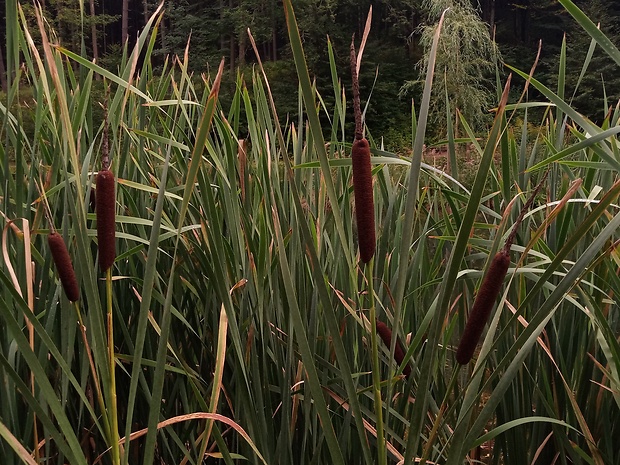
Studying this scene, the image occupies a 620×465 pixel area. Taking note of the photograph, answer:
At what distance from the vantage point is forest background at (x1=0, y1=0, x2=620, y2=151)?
692 inches

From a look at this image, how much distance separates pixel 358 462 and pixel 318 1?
68.9 feet

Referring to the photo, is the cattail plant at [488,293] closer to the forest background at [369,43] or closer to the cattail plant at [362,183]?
the cattail plant at [362,183]

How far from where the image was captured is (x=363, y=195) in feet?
1.60

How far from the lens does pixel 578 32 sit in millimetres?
18953

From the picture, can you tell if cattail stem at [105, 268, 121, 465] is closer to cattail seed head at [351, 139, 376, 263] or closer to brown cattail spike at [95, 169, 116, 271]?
brown cattail spike at [95, 169, 116, 271]

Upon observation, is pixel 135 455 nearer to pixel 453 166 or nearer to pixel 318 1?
pixel 453 166

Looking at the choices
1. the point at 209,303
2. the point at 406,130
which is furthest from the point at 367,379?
the point at 406,130

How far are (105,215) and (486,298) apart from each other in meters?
0.32

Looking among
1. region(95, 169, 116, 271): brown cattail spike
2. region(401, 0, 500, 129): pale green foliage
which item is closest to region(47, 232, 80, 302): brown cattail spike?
region(95, 169, 116, 271): brown cattail spike

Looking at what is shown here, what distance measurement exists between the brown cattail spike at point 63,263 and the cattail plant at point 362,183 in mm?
243

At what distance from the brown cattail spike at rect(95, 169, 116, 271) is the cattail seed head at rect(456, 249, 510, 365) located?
30cm

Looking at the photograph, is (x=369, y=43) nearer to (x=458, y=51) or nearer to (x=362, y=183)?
(x=458, y=51)

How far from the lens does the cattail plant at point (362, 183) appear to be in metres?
0.47

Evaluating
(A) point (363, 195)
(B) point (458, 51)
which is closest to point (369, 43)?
(B) point (458, 51)
